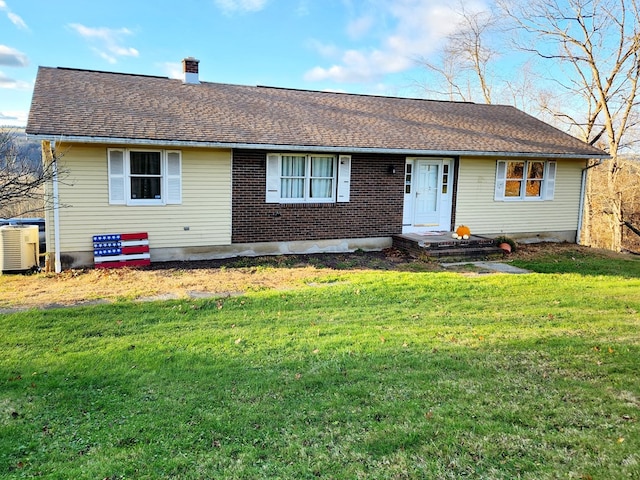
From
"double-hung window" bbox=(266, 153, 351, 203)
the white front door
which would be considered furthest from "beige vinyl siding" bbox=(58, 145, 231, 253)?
the white front door

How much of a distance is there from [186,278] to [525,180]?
10723mm

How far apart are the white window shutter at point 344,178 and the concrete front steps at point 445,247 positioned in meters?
1.86

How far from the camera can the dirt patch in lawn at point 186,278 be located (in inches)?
324

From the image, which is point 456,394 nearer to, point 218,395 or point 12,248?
point 218,395

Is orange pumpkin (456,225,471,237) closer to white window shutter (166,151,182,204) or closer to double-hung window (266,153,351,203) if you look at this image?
double-hung window (266,153,351,203)

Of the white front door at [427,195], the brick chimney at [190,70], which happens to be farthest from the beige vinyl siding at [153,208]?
the white front door at [427,195]

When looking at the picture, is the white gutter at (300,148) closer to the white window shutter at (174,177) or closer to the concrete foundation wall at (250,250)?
the white window shutter at (174,177)

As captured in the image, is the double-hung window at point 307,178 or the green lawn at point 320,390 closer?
the green lawn at point 320,390

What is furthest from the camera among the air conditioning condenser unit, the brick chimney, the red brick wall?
the brick chimney

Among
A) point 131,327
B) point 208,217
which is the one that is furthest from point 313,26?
point 131,327

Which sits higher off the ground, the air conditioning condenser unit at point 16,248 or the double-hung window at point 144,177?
the double-hung window at point 144,177

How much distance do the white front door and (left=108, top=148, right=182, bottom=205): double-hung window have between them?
6.26m

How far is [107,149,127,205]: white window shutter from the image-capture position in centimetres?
1055

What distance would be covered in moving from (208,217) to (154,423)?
312 inches
